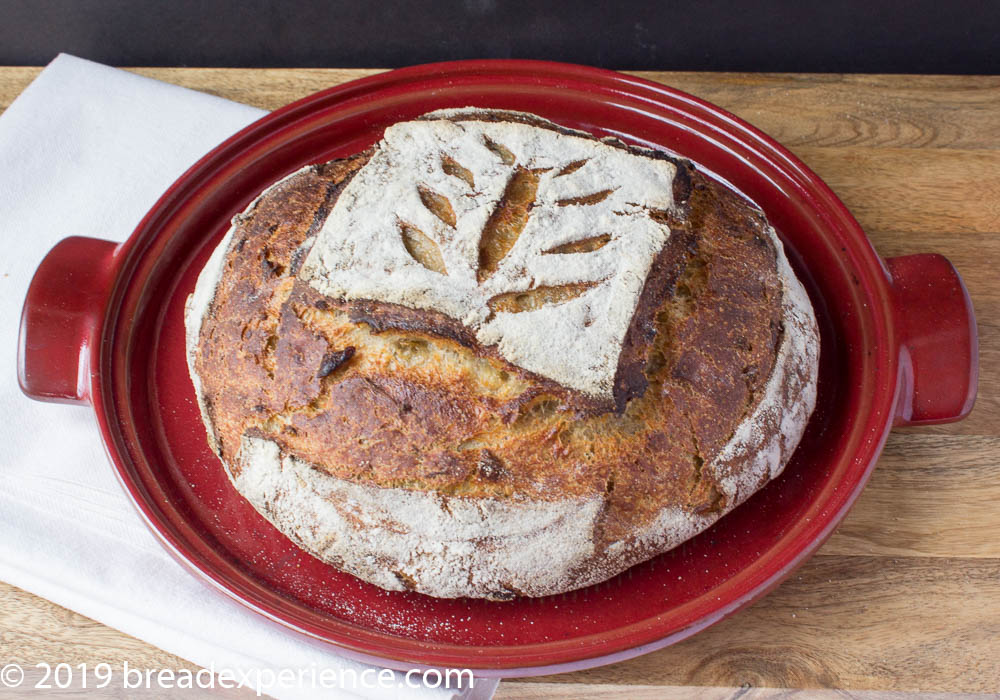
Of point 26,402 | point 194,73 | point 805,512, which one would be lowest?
point 26,402

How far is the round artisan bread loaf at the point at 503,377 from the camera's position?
3.28 ft

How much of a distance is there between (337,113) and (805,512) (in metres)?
0.90

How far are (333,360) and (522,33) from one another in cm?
100

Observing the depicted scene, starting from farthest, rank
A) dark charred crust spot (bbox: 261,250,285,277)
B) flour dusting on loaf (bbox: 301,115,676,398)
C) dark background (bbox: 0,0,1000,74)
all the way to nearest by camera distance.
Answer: dark background (bbox: 0,0,1000,74)
dark charred crust spot (bbox: 261,250,285,277)
flour dusting on loaf (bbox: 301,115,676,398)

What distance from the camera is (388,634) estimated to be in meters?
1.04

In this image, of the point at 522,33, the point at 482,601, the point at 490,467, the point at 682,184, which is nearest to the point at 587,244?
the point at 682,184

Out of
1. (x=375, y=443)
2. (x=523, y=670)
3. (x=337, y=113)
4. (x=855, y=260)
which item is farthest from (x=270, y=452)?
(x=855, y=260)

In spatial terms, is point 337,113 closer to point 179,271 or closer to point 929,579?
point 179,271

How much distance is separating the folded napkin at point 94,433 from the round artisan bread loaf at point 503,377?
0.16m

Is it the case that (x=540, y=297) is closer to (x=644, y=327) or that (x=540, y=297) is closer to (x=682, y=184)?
(x=644, y=327)

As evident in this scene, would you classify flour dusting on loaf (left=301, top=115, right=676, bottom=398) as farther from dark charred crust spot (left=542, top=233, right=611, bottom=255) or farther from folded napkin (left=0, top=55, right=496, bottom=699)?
folded napkin (left=0, top=55, right=496, bottom=699)

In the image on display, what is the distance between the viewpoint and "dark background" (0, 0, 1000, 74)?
5.56 feet

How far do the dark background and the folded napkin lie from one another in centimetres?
21
